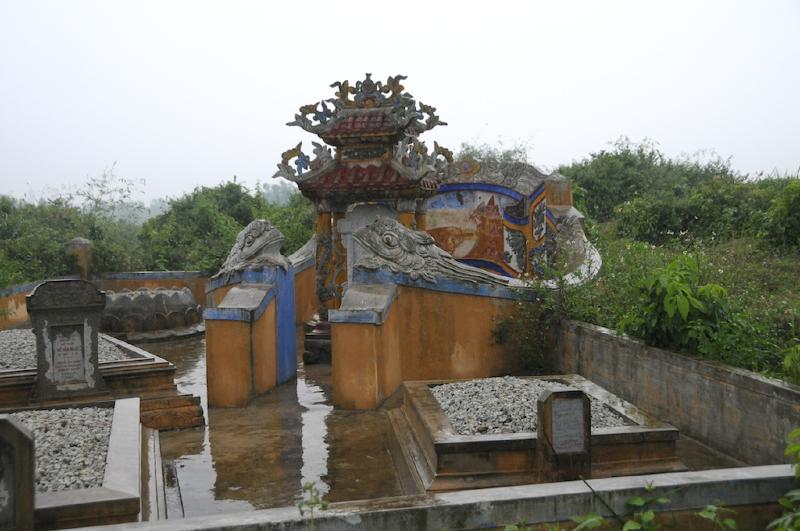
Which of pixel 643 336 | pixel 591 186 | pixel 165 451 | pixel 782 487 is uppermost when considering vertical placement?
pixel 591 186

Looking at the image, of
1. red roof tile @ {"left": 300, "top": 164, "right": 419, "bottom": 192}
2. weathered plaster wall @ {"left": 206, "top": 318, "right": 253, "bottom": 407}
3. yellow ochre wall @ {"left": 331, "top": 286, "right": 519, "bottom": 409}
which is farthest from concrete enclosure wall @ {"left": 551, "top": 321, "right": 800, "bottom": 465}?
weathered plaster wall @ {"left": 206, "top": 318, "right": 253, "bottom": 407}

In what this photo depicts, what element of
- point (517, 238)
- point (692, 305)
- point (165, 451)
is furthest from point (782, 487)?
point (517, 238)

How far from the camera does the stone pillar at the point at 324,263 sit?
10492 millimetres

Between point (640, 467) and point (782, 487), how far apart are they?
128 centimetres

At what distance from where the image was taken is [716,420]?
5.51 meters

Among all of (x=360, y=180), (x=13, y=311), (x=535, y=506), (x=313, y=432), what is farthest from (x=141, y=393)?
(x=13, y=311)

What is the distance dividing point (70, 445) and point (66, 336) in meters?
2.15

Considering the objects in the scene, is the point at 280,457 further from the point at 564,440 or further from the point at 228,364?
the point at 564,440

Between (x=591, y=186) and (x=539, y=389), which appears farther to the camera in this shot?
(x=591, y=186)

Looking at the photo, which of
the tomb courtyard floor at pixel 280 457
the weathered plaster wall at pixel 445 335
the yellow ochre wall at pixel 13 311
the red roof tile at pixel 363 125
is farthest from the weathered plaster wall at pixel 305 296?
the yellow ochre wall at pixel 13 311

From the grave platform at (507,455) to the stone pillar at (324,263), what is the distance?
17.7 feet

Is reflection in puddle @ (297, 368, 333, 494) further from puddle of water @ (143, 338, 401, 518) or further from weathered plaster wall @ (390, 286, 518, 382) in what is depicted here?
weathered plaster wall @ (390, 286, 518, 382)

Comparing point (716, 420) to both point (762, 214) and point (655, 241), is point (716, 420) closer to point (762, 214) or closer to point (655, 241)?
point (762, 214)

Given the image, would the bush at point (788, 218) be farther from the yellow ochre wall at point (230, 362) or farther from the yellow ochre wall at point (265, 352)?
the yellow ochre wall at point (230, 362)
